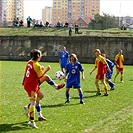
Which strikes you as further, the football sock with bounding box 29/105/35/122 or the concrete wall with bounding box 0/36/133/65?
the concrete wall with bounding box 0/36/133/65

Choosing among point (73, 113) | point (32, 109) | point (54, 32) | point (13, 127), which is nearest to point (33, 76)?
point (32, 109)

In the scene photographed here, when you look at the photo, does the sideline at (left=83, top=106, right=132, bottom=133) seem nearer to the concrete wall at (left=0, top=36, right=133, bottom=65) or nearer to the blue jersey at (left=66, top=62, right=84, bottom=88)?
the blue jersey at (left=66, top=62, right=84, bottom=88)

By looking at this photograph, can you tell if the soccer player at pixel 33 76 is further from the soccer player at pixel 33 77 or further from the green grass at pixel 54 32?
the green grass at pixel 54 32

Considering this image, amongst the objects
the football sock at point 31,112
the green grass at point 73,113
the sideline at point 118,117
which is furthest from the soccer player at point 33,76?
the sideline at point 118,117

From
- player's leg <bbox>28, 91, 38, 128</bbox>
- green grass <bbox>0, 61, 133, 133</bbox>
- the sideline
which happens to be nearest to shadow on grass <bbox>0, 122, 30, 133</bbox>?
green grass <bbox>0, 61, 133, 133</bbox>

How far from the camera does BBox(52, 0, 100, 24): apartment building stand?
141 meters

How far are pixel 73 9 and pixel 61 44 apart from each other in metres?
106

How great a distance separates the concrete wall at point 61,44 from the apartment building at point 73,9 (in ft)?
306

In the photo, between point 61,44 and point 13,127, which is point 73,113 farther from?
point 61,44

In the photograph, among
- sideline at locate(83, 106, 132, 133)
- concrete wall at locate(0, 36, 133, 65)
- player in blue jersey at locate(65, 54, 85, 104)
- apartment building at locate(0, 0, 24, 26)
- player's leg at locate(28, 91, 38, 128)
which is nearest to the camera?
sideline at locate(83, 106, 132, 133)

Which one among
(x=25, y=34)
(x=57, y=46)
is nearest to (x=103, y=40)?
(x=57, y=46)

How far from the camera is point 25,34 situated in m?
48.2

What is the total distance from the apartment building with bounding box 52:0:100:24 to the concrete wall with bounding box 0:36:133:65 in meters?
93.4

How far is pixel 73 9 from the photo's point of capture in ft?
485
